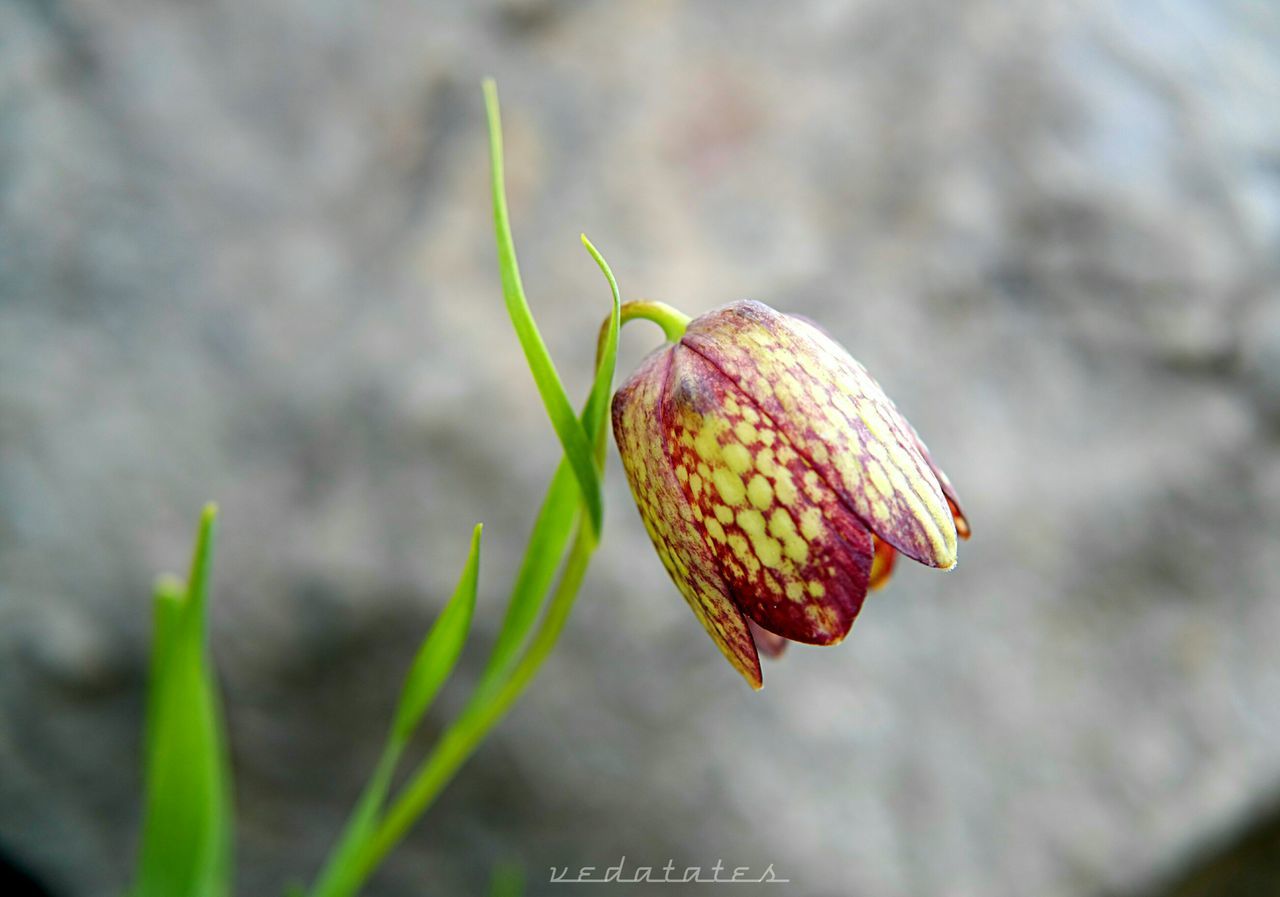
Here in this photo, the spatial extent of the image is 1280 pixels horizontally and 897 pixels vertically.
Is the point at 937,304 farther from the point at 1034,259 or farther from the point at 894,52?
the point at 894,52

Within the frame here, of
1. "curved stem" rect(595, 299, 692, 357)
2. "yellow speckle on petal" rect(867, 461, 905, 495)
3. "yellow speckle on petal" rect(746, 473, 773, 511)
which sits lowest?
"yellow speckle on petal" rect(746, 473, 773, 511)

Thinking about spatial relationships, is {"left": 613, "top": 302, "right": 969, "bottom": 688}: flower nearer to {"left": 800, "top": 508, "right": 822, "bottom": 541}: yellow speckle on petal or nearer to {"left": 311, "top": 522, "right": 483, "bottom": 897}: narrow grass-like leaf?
{"left": 800, "top": 508, "right": 822, "bottom": 541}: yellow speckle on petal

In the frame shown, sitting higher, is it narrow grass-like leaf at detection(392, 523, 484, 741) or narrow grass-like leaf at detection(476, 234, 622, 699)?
narrow grass-like leaf at detection(476, 234, 622, 699)

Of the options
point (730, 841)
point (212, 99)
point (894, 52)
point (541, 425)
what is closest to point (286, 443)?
point (541, 425)

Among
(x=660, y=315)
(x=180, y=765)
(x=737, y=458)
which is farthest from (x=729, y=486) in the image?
(x=180, y=765)

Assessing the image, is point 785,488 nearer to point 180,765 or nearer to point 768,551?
point 768,551

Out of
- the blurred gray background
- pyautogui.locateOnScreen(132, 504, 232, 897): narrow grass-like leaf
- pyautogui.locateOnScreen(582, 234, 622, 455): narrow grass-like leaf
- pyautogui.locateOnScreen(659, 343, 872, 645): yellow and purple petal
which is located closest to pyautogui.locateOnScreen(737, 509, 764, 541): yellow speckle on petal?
pyautogui.locateOnScreen(659, 343, 872, 645): yellow and purple petal
